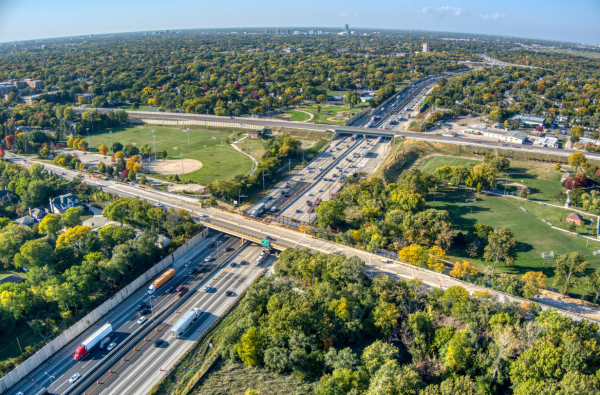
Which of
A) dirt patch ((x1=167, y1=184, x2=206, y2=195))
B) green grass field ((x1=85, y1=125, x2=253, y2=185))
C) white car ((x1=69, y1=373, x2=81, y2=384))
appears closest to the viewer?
white car ((x1=69, y1=373, x2=81, y2=384))

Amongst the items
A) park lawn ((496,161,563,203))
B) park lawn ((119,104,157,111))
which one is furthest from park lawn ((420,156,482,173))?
park lawn ((119,104,157,111))

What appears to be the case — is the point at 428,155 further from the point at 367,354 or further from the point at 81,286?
the point at 81,286

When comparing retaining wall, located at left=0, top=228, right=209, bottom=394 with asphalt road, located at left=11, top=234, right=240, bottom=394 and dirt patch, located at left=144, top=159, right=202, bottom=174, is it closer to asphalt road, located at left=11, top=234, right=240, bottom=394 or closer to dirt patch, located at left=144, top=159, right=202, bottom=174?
asphalt road, located at left=11, top=234, right=240, bottom=394

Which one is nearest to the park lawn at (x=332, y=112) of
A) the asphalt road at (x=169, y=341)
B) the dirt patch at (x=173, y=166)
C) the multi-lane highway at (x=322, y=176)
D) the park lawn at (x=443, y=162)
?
the multi-lane highway at (x=322, y=176)

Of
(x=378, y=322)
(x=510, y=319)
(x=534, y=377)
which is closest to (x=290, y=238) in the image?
(x=378, y=322)

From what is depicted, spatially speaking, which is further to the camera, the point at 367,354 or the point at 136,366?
the point at 136,366

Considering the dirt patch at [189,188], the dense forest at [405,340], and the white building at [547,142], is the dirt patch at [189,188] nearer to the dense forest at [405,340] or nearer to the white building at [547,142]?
the dense forest at [405,340]

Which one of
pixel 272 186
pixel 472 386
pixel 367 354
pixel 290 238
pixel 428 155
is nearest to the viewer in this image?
pixel 472 386

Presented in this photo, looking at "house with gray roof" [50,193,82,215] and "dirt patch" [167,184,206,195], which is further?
"dirt patch" [167,184,206,195]
